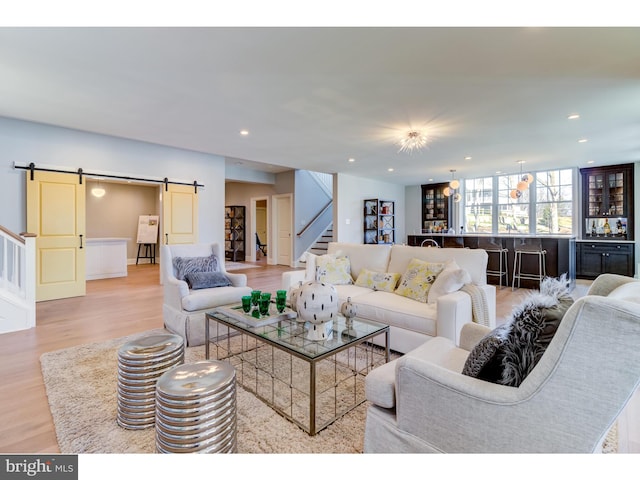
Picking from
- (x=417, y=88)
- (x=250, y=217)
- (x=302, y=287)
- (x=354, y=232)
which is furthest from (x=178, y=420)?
(x=250, y=217)

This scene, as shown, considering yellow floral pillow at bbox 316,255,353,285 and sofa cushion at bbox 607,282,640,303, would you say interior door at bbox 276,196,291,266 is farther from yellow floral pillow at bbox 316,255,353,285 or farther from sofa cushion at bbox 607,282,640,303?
sofa cushion at bbox 607,282,640,303

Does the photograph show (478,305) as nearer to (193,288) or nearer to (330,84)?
(330,84)

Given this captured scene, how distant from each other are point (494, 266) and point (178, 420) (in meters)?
6.46

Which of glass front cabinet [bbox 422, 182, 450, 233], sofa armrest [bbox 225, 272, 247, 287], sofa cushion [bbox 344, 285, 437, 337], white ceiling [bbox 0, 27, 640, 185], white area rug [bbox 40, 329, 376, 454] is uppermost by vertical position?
white ceiling [bbox 0, 27, 640, 185]

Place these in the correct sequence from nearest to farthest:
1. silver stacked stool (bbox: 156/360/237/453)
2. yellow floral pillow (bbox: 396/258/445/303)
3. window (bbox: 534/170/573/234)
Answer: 1. silver stacked stool (bbox: 156/360/237/453)
2. yellow floral pillow (bbox: 396/258/445/303)
3. window (bbox: 534/170/573/234)

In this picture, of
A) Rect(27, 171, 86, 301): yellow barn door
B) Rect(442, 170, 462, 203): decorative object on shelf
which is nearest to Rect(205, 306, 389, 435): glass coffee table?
Rect(27, 171, 86, 301): yellow barn door

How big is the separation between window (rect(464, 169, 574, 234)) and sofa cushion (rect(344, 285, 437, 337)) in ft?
20.3

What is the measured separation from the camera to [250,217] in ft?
33.0

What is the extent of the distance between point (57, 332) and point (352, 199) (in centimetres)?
669

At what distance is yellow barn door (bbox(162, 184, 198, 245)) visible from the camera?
6.11 m

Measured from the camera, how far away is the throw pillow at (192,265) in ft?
11.5

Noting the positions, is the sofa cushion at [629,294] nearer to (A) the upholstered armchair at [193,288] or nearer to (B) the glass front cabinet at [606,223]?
(A) the upholstered armchair at [193,288]
